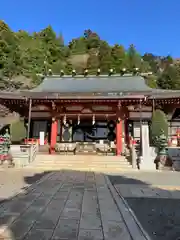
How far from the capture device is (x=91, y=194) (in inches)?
214

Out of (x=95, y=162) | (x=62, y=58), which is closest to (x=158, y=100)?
(x=95, y=162)

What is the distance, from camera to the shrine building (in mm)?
14617

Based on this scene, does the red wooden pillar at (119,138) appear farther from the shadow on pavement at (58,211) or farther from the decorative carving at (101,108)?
the shadow on pavement at (58,211)

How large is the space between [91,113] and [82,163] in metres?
4.97

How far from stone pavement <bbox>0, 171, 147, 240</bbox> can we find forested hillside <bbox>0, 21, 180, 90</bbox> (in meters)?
34.4

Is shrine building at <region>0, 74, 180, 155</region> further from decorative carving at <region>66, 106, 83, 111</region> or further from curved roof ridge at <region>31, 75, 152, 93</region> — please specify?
curved roof ridge at <region>31, 75, 152, 93</region>

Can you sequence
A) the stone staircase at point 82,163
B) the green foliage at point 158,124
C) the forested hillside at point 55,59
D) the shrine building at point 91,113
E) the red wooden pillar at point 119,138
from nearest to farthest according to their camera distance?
the stone staircase at point 82,163, the red wooden pillar at point 119,138, the shrine building at point 91,113, the green foliage at point 158,124, the forested hillside at point 55,59

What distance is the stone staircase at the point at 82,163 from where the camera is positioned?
1142 centimetres

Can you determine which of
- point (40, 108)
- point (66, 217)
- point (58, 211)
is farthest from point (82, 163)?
point (66, 217)

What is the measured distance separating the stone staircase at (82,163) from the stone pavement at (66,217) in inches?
241

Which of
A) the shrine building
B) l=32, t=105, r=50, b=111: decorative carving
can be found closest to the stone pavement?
the shrine building

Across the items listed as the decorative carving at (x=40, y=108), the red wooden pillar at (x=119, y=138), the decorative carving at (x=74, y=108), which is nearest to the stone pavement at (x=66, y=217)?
the red wooden pillar at (x=119, y=138)

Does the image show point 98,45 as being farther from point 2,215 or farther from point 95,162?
point 2,215

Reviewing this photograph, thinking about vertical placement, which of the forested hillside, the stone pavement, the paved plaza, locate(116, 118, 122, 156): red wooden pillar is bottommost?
the paved plaza
